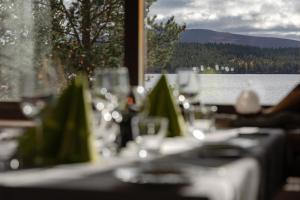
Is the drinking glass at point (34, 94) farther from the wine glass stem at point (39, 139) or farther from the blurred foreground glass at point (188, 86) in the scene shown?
the blurred foreground glass at point (188, 86)

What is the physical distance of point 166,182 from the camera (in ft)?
4.75

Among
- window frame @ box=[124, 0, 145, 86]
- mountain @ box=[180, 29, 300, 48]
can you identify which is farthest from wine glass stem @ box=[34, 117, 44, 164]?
mountain @ box=[180, 29, 300, 48]

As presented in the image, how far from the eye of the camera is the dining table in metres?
1.40

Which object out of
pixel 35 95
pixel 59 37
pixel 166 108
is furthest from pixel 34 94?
pixel 59 37

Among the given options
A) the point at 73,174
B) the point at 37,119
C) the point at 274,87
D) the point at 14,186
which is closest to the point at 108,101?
the point at 37,119

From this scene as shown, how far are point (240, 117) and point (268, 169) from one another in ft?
2.73

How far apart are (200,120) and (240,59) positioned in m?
2.09

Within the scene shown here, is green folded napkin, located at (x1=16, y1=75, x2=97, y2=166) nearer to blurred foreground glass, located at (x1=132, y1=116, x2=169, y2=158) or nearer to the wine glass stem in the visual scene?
the wine glass stem

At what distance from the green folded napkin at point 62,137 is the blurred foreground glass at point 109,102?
24 centimetres

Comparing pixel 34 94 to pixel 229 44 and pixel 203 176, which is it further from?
pixel 229 44

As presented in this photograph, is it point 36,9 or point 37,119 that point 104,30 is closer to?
point 36,9

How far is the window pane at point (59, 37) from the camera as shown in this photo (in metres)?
4.70

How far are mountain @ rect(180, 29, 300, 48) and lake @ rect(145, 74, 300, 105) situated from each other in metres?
0.21

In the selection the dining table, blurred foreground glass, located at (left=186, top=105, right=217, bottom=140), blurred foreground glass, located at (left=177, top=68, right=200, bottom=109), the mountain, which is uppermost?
the mountain
